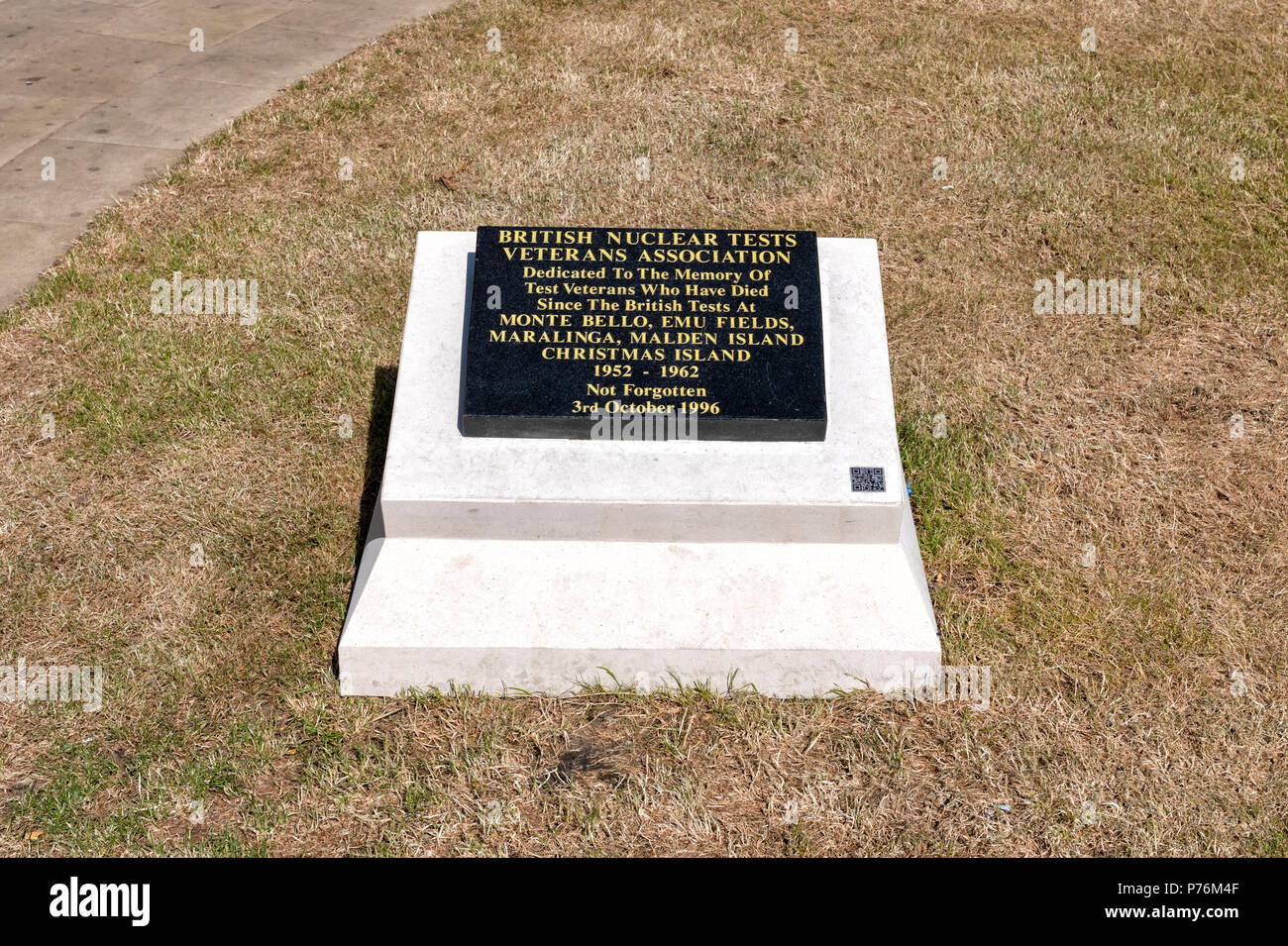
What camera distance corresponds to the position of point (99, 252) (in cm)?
702

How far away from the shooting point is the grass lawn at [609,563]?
13.2 ft

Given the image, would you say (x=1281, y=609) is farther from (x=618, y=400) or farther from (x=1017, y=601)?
(x=618, y=400)

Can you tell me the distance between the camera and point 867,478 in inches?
170

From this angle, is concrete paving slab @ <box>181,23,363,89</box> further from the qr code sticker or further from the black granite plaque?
the qr code sticker

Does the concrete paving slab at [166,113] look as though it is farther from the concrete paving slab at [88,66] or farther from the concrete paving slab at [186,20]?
the concrete paving slab at [186,20]

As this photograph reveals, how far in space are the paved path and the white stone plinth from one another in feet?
13.1

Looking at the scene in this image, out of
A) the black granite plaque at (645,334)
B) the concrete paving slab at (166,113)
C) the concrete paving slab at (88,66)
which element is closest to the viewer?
the black granite plaque at (645,334)

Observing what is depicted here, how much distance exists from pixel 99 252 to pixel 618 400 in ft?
14.7

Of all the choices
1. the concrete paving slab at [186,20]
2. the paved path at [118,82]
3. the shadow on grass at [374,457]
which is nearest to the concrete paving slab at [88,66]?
the paved path at [118,82]

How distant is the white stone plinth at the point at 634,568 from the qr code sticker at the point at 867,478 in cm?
2

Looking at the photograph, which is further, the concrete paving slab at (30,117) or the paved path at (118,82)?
the concrete paving slab at (30,117)

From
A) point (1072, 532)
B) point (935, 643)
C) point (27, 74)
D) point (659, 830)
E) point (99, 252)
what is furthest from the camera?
point (27, 74)
